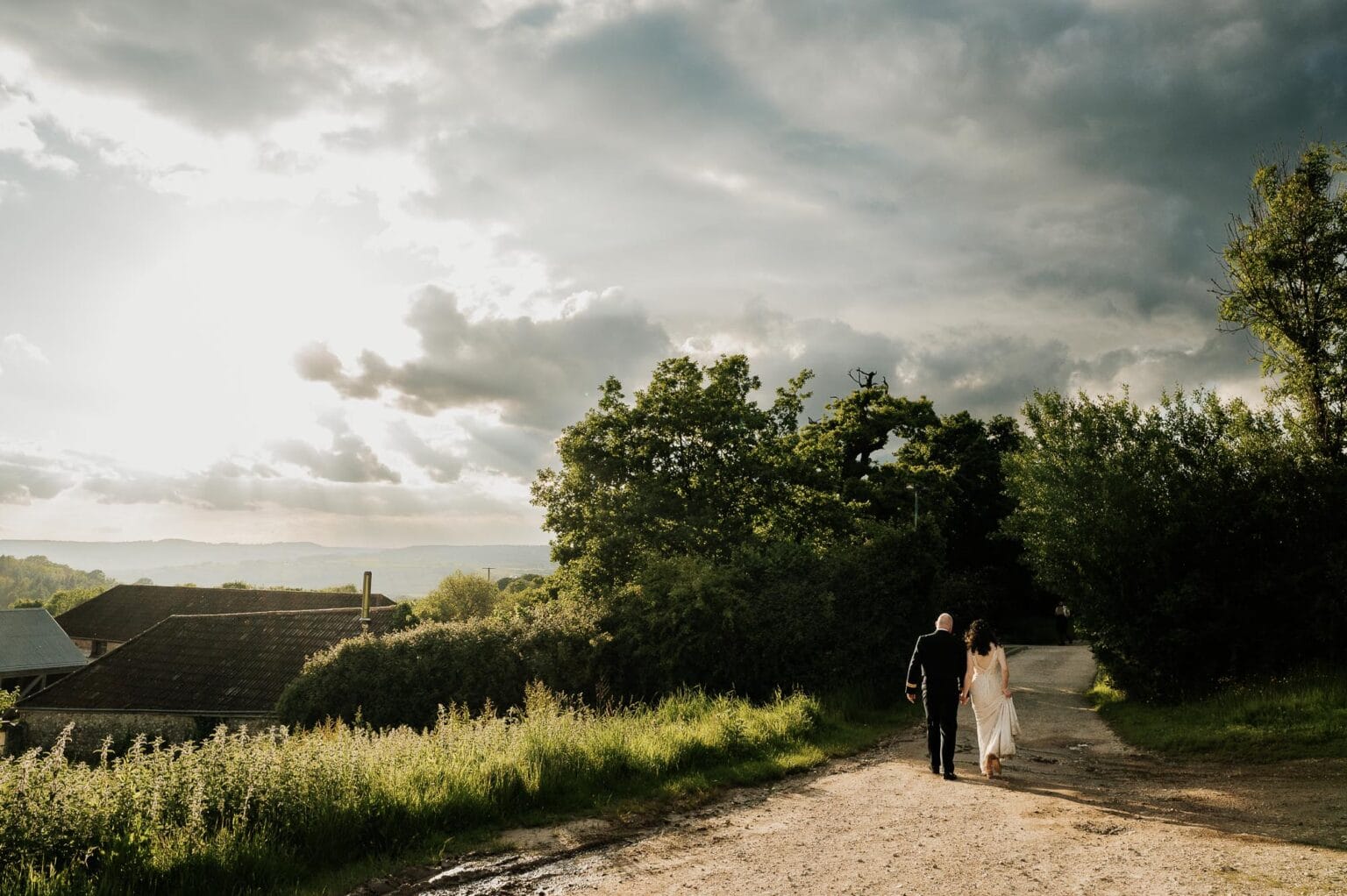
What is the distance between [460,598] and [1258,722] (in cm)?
7606

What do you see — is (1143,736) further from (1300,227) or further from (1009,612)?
(1009,612)

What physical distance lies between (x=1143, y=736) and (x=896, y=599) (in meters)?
5.86

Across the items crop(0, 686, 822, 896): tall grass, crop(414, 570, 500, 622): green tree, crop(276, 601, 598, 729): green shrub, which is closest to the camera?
crop(0, 686, 822, 896): tall grass

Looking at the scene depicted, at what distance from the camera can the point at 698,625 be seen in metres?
18.1

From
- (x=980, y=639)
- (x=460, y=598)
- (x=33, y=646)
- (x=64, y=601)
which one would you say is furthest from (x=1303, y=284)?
(x=64, y=601)

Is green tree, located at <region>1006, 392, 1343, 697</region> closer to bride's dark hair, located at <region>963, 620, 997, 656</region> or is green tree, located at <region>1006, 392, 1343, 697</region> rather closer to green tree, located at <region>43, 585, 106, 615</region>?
bride's dark hair, located at <region>963, 620, 997, 656</region>

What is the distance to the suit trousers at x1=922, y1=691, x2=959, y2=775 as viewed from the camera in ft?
31.7

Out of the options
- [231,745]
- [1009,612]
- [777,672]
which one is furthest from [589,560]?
[1009,612]

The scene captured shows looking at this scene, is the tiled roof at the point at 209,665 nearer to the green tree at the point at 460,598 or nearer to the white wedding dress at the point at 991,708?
the white wedding dress at the point at 991,708

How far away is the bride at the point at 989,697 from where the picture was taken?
977 cm

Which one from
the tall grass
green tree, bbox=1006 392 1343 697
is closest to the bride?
the tall grass

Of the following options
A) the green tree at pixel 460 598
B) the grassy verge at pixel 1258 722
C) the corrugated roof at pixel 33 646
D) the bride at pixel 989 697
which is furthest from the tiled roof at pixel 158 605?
the bride at pixel 989 697

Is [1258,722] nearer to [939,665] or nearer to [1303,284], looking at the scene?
[939,665]

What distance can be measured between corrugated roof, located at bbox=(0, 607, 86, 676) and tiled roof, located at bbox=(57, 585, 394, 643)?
4730 mm
